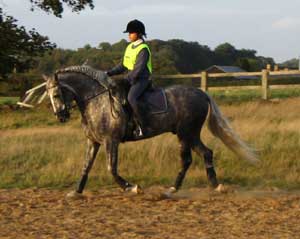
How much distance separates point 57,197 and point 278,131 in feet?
21.7

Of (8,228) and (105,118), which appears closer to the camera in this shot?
(8,228)

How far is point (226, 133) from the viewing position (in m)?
10.4

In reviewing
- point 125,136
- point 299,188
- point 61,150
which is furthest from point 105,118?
point 61,150

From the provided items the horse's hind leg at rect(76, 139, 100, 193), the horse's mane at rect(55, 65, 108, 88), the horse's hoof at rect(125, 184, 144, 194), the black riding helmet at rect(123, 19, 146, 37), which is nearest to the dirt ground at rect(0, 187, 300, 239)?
the horse's hoof at rect(125, 184, 144, 194)

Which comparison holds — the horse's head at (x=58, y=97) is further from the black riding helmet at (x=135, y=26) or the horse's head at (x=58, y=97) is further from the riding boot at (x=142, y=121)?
the black riding helmet at (x=135, y=26)

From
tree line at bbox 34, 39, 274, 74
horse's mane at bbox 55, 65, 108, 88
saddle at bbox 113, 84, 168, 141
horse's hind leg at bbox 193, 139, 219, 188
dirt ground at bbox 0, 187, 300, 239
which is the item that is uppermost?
tree line at bbox 34, 39, 274, 74

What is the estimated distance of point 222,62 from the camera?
295 ft

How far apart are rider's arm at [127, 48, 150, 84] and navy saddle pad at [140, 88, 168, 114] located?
12.0 inches

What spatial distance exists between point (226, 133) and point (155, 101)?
55.5 inches

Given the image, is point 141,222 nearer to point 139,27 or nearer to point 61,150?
point 139,27

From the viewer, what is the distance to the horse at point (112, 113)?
9.34 m

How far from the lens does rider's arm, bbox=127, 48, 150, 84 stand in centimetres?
941

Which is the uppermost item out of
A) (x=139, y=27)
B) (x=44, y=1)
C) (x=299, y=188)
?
(x=44, y=1)

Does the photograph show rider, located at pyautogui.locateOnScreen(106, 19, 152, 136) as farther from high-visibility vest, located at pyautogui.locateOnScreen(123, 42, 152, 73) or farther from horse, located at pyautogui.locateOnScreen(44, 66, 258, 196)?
horse, located at pyautogui.locateOnScreen(44, 66, 258, 196)
